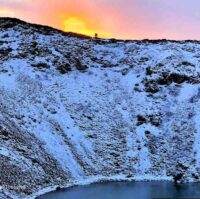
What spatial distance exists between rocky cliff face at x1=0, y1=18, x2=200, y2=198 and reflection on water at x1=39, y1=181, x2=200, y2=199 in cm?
242

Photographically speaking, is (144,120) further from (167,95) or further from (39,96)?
(39,96)

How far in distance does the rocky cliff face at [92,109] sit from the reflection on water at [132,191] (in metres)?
2.42

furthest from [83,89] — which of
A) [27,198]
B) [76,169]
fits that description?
[27,198]

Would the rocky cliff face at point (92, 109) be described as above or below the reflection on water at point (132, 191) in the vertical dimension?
above

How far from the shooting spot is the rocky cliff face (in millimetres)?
70688

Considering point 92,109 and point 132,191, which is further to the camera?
point 92,109

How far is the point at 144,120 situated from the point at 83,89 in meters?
13.2

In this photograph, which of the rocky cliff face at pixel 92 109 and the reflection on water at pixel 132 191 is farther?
the rocky cliff face at pixel 92 109

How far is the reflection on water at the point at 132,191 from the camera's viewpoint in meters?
62.5

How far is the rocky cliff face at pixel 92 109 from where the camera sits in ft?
232

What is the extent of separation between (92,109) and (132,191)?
23.1 metres

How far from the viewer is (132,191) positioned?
65750mm

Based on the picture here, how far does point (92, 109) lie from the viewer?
86375 mm

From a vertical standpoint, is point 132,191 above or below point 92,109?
below
